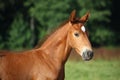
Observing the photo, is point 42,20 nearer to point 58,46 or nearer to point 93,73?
point 93,73

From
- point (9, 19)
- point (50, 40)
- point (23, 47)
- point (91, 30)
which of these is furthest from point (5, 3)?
point (50, 40)

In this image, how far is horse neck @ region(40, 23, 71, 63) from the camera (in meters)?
9.05

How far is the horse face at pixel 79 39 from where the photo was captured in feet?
28.5

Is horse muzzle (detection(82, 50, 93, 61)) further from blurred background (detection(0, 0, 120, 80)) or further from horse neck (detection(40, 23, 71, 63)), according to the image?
blurred background (detection(0, 0, 120, 80))

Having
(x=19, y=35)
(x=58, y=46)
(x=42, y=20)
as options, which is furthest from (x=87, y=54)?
(x=19, y=35)

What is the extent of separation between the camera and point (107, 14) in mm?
37219

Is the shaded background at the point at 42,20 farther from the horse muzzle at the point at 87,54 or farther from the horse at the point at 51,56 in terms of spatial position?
the horse muzzle at the point at 87,54

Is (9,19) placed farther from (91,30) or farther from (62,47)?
(62,47)

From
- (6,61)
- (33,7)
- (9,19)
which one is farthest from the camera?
(9,19)

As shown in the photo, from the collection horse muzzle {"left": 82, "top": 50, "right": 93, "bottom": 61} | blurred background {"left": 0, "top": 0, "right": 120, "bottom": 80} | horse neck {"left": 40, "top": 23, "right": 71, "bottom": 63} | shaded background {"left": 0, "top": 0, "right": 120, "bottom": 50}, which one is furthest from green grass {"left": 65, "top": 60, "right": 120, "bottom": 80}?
shaded background {"left": 0, "top": 0, "right": 120, "bottom": 50}

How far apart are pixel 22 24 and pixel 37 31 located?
1.40 metres

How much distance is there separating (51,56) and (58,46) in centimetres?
25

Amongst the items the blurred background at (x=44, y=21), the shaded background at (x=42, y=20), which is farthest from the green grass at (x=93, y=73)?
the shaded background at (x=42, y=20)

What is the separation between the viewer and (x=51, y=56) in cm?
905
